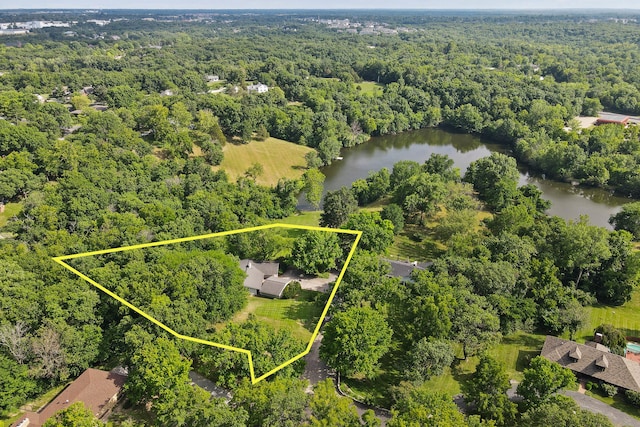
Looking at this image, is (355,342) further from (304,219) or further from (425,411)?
(304,219)

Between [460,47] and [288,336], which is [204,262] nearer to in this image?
[288,336]

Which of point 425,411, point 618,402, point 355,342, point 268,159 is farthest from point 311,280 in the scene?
point 268,159

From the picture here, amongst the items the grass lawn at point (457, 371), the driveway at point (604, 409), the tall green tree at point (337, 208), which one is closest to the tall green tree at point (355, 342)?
the grass lawn at point (457, 371)

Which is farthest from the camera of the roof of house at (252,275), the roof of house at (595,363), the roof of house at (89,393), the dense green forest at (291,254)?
the roof of house at (252,275)

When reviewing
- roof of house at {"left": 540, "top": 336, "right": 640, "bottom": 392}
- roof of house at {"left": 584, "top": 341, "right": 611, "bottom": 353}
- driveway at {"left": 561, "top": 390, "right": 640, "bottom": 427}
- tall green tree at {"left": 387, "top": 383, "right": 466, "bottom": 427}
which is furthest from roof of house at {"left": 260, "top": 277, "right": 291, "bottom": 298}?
roof of house at {"left": 584, "top": 341, "right": 611, "bottom": 353}

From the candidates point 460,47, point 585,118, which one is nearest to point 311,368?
point 585,118

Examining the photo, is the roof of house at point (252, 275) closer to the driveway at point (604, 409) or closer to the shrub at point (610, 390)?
the driveway at point (604, 409)
